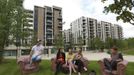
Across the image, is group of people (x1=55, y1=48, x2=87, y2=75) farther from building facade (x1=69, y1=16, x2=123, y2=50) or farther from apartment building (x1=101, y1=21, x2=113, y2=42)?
apartment building (x1=101, y1=21, x2=113, y2=42)

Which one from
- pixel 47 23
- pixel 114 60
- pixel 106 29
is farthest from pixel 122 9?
pixel 106 29

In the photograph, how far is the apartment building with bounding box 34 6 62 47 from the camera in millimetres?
119125

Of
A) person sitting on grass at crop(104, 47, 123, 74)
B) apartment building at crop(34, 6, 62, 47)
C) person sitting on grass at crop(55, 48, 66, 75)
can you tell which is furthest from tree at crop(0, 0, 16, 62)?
apartment building at crop(34, 6, 62, 47)

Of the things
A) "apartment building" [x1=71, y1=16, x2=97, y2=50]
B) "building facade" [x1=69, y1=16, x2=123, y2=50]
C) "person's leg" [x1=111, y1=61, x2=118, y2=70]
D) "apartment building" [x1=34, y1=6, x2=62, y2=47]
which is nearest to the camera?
"person's leg" [x1=111, y1=61, x2=118, y2=70]

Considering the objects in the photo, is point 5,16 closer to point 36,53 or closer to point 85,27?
point 36,53

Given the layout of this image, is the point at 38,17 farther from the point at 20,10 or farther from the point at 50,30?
the point at 20,10

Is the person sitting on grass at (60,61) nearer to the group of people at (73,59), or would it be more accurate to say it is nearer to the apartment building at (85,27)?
the group of people at (73,59)

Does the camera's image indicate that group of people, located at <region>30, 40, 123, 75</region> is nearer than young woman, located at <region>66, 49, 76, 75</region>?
Yes

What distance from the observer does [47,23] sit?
122 metres

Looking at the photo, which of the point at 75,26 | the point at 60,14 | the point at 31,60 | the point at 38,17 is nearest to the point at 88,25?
the point at 75,26

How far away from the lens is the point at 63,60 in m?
14.5

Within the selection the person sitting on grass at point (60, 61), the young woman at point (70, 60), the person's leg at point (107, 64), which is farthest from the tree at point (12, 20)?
the person's leg at point (107, 64)

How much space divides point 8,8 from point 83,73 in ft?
47.0

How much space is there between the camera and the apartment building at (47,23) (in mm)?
119125
